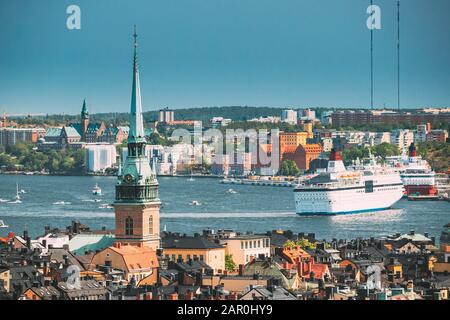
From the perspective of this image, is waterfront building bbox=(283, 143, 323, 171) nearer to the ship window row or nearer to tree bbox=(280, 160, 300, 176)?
tree bbox=(280, 160, 300, 176)

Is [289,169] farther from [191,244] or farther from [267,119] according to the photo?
[191,244]

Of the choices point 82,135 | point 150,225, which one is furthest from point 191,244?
point 82,135

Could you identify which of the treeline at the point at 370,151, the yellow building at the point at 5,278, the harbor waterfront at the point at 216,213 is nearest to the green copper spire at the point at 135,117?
the yellow building at the point at 5,278

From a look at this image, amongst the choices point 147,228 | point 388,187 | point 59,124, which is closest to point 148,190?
point 147,228

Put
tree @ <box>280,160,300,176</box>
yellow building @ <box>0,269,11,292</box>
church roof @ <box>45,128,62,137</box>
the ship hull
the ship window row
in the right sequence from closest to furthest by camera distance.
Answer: yellow building @ <box>0,269,11,292</box> → the ship window row → the ship hull → tree @ <box>280,160,300,176</box> → church roof @ <box>45,128,62,137</box>

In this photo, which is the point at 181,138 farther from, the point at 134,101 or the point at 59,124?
the point at 134,101

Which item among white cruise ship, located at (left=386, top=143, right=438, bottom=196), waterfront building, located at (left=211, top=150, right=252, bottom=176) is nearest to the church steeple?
waterfront building, located at (left=211, top=150, right=252, bottom=176)
